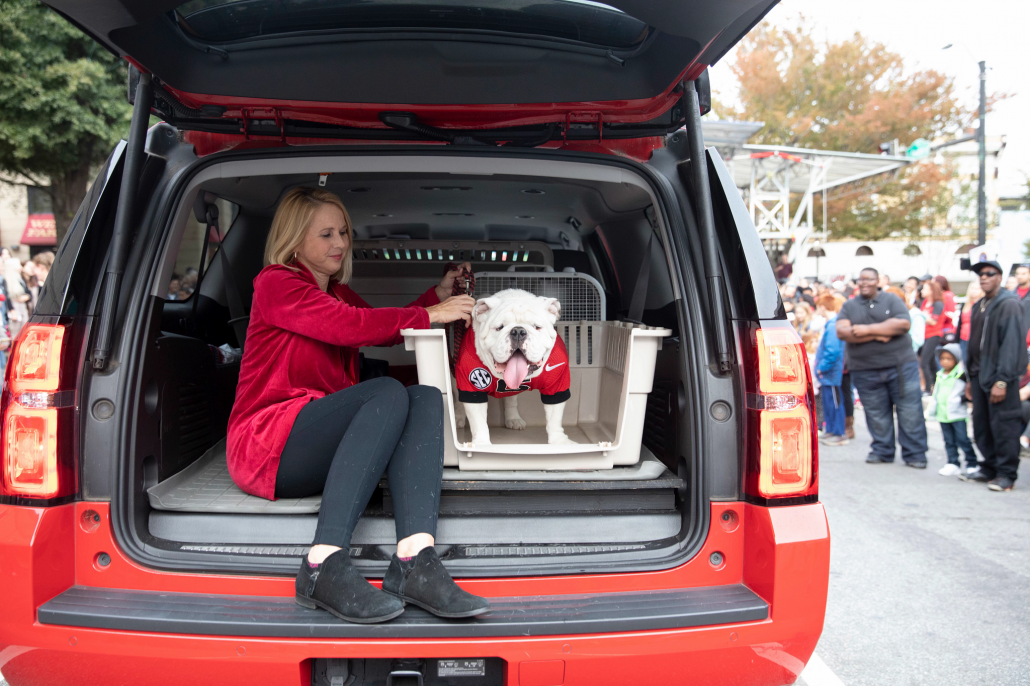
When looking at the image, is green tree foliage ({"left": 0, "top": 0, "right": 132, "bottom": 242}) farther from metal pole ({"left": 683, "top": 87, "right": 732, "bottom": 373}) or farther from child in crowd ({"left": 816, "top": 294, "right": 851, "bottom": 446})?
metal pole ({"left": 683, "top": 87, "right": 732, "bottom": 373})

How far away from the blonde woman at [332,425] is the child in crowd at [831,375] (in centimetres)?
605

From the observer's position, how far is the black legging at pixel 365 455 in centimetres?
196

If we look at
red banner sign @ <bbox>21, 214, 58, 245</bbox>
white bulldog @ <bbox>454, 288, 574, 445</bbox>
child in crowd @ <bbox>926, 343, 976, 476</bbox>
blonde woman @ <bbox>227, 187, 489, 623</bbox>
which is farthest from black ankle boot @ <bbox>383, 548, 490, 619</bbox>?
red banner sign @ <bbox>21, 214, 58, 245</bbox>

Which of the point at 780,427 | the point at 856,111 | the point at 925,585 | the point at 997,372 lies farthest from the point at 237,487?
the point at 856,111

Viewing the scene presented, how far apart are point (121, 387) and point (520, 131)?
Answer: 1.54 m

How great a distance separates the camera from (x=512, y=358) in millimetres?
2646

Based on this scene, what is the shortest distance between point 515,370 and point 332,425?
782mm

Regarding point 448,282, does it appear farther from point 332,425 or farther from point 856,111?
point 856,111

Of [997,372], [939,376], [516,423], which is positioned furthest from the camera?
[939,376]

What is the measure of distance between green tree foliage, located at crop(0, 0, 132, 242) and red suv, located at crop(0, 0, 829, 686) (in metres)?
13.6

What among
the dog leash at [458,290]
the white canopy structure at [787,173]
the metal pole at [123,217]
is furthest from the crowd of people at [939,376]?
the white canopy structure at [787,173]

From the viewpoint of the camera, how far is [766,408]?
1935 millimetres

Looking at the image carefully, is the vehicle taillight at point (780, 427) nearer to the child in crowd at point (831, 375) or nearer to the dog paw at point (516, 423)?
the dog paw at point (516, 423)

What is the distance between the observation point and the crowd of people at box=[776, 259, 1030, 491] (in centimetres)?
565
